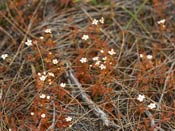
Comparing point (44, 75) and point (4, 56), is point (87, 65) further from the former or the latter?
point (4, 56)

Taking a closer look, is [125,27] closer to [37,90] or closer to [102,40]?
[102,40]

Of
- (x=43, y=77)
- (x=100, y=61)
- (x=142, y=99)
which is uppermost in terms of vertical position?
(x=43, y=77)

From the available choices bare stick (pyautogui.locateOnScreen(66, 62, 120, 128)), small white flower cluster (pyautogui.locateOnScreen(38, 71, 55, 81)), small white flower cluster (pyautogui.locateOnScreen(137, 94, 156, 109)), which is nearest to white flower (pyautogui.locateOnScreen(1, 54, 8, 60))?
small white flower cluster (pyautogui.locateOnScreen(38, 71, 55, 81))

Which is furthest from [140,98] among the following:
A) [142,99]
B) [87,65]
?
[87,65]

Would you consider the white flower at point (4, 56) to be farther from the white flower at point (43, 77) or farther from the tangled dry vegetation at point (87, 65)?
the white flower at point (43, 77)

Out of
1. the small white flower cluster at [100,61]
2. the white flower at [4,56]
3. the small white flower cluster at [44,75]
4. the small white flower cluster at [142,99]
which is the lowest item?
the small white flower cluster at [142,99]

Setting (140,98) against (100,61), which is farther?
(100,61)

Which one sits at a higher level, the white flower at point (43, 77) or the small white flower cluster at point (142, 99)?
the white flower at point (43, 77)

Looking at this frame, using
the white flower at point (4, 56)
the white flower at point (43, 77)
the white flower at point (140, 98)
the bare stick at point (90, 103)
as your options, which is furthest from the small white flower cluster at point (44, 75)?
the white flower at point (140, 98)
